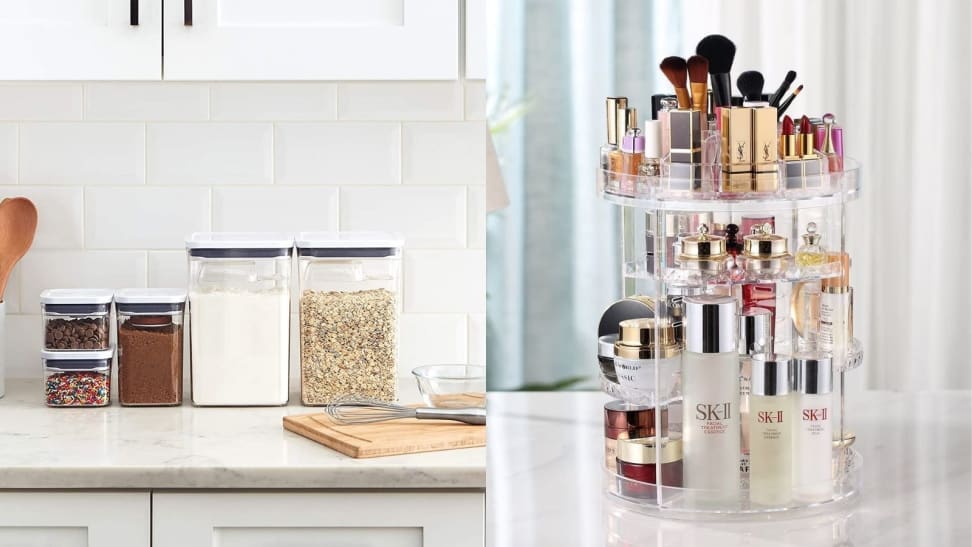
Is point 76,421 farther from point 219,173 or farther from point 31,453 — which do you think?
point 219,173

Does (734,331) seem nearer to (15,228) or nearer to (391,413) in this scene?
(391,413)

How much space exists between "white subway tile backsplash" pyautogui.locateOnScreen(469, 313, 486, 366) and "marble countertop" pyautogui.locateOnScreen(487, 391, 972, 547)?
0.29 feet

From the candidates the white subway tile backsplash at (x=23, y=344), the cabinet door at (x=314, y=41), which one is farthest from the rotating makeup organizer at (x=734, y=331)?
the white subway tile backsplash at (x=23, y=344)

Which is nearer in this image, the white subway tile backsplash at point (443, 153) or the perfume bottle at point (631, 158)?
the perfume bottle at point (631, 158)

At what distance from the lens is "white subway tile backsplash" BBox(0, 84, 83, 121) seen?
1807mm

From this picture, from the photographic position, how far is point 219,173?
1.84 meters

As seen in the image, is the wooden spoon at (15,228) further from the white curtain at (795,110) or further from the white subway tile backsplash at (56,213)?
the white curtain at (795,110)

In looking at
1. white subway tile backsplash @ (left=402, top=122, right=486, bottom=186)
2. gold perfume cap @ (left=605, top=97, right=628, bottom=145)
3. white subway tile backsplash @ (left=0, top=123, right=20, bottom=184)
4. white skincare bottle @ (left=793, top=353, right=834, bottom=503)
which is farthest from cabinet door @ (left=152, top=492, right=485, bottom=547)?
white subway tile backsplash @ (left=0, top=123, right=20, bottom=184)

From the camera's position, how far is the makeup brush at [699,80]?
4.09 feet

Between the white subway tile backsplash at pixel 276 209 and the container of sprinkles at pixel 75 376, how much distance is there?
339mm

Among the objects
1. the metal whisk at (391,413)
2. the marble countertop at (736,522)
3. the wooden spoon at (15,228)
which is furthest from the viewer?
the wooden spoon at (15,228)

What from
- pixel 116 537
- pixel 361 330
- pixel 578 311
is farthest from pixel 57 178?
pixel 578 311

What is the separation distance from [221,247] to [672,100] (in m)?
0.69

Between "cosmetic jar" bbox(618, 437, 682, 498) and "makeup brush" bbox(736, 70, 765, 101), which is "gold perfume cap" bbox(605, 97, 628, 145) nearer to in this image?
"makeup brush" bbox(736, 70, 765, 101)
